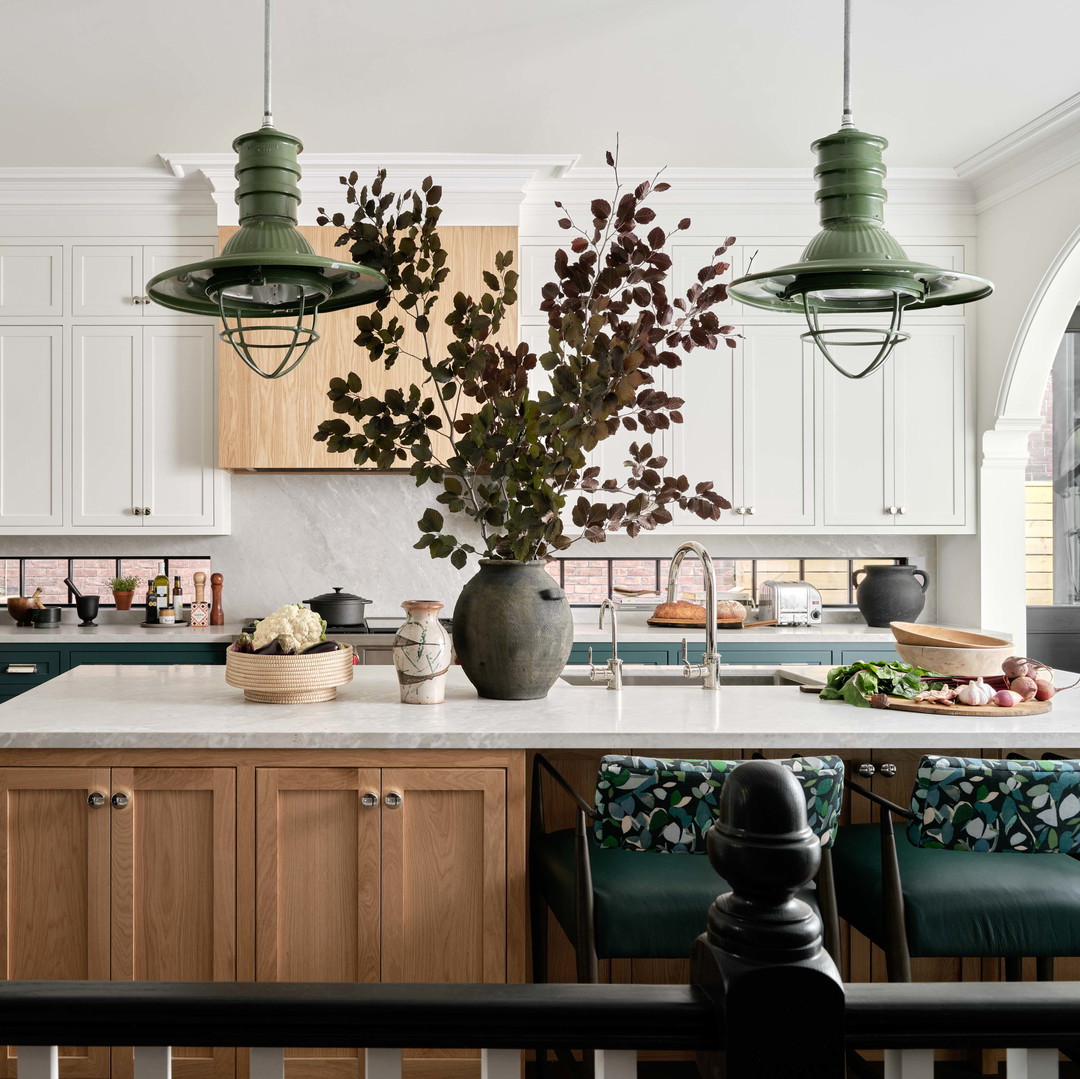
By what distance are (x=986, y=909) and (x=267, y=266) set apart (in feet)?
6.06

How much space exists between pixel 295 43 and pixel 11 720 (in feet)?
7.74

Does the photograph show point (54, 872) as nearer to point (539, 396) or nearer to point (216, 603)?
point (539, 396)

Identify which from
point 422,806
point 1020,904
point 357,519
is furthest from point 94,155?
point 1020,904

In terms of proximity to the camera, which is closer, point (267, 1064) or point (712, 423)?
point (267, 1064)

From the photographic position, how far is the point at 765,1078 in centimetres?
64

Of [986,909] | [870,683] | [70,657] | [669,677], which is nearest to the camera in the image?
[986,909]

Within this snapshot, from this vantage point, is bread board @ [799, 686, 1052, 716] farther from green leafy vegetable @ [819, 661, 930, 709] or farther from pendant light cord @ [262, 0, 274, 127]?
pendant light cord @ [262, 0, 274, 127]

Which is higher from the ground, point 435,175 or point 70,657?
point 435,175

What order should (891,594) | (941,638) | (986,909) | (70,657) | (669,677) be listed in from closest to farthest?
(986,909) → (941,638) → (669,677) → (70,657) → (891,594)

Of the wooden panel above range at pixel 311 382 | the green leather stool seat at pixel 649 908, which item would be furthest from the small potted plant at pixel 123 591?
the green leather stool seat at pixel 649 908

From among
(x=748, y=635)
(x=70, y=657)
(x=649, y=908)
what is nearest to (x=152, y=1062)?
(x=649, y=908)

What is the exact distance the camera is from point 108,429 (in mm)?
4457

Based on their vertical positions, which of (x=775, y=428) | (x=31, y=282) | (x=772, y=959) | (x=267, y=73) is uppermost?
(x=31, y=282)

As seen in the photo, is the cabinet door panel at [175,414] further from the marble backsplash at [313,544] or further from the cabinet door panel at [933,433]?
the cabinet door panel at [933,433]
